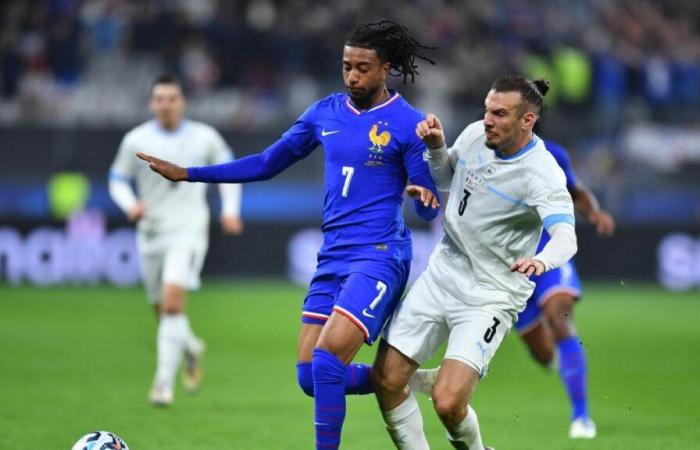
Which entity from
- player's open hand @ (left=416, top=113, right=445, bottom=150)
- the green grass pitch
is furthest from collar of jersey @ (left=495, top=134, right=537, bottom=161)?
the green grass pitch

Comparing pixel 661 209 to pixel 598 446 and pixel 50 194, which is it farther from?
pixel 598 446

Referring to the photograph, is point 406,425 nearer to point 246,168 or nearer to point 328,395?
point 328,395

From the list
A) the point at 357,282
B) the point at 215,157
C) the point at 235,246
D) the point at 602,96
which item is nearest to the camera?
the point at 357,282

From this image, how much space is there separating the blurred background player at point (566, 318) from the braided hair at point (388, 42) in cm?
208

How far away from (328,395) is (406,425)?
578 mm

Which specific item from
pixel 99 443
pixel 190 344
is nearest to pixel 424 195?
pixel 99 443

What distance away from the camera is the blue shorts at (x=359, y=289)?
22.1 ft

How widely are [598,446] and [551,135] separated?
1221 centimetres

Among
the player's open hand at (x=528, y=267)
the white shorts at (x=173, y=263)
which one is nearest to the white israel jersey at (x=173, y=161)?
the white shorts at (x=173, y=263)

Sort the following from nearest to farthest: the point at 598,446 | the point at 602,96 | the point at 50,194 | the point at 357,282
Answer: the point at 357,282
the point at 598,446
the point at 50,194
the point at 602,96

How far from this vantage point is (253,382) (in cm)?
1164

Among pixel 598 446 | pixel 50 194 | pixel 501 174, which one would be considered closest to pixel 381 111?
pixel 501 174

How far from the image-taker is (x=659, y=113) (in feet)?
71.8

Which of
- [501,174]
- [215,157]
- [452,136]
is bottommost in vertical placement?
[452,136]
